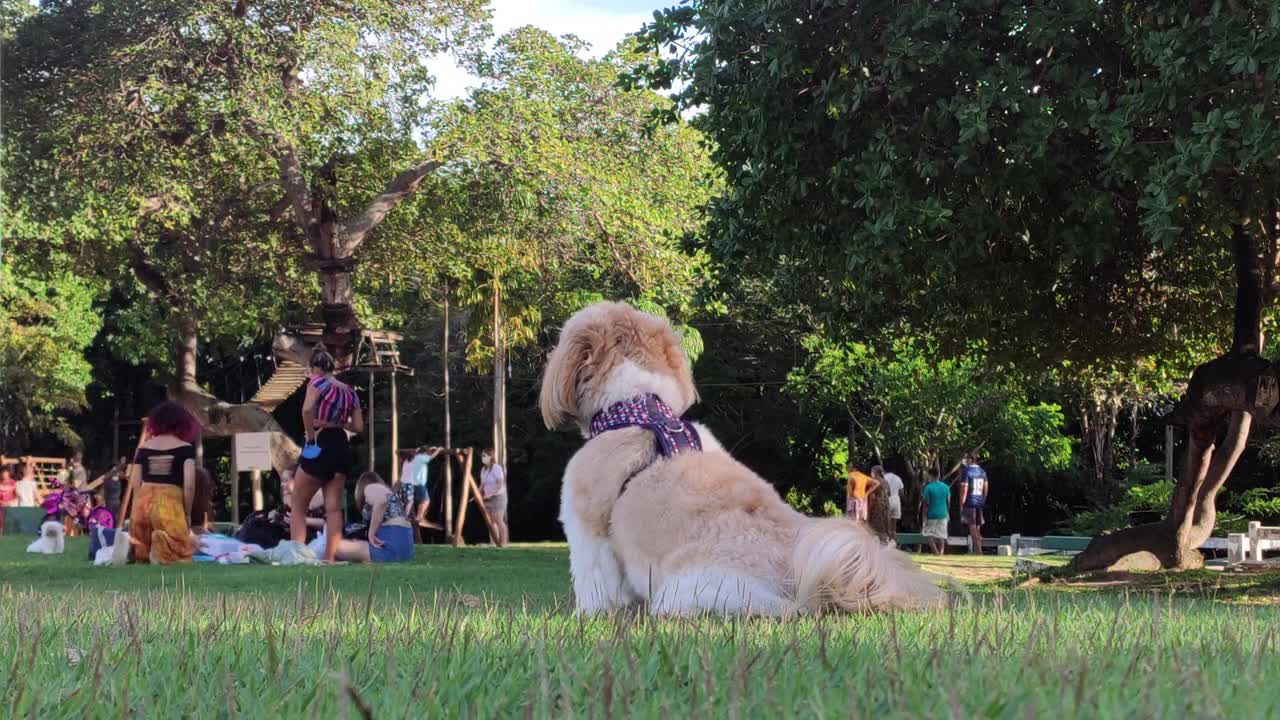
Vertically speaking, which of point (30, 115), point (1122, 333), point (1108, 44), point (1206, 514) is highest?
point (30, 115)

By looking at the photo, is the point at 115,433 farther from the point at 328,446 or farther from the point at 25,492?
the point at 328,446

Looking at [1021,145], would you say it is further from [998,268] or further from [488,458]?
[488,458]

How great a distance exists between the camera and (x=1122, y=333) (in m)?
15.7

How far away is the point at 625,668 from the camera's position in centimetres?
261

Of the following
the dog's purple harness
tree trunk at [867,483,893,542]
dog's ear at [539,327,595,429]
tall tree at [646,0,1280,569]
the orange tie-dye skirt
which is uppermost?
tall tree at [646,0,1280,569]

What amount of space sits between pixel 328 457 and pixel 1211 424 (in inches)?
384

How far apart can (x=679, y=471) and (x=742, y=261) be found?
854 centimetres

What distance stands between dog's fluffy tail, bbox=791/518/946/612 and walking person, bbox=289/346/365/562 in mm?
9802

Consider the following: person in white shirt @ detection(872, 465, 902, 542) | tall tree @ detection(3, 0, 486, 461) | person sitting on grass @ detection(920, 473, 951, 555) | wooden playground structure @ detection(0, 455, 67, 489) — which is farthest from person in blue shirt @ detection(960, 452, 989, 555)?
wooden playground structure @ detection(0, 455, 67, 489)

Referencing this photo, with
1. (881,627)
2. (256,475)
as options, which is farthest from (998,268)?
(256,475)

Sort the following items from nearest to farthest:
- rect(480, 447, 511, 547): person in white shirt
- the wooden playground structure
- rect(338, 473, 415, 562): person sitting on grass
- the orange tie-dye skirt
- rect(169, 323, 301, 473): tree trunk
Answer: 1. the orange tie-dye skirt
2. rect(338, 473, 415, 562): person sitting on grass
3. rect(480, 447, 511, 547): person in white shirt
4. rect(169, 323, 301, 473): tree trunk
5. the wooden playground structure

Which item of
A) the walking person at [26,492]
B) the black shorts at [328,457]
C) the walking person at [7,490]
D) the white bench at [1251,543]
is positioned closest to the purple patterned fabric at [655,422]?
the black shorts at [328,457]

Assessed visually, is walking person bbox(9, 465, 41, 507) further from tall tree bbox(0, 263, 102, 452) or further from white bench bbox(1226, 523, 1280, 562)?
white bench bbox(1226, 523, 1280, 562)

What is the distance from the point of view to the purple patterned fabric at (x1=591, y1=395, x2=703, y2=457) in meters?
5.22
